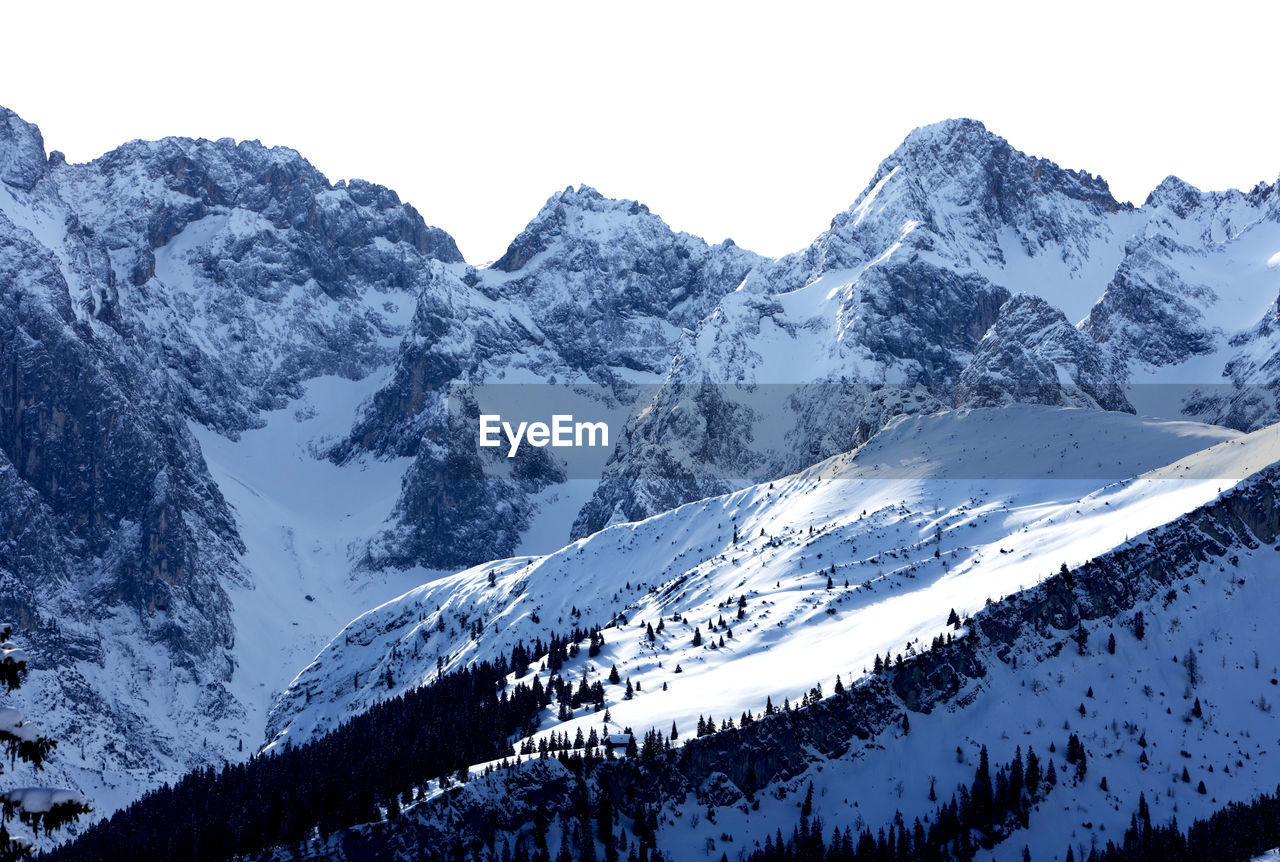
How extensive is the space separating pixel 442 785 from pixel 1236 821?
85157 millimetres

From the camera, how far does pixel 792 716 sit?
569ft

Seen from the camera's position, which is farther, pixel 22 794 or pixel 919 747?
pixel 919 747

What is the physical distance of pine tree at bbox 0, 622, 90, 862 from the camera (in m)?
35.3

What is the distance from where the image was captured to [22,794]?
3559cm

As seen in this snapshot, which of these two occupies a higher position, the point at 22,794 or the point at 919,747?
the point at 22,794

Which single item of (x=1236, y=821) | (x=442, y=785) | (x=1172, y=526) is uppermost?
(x=1172, y=526)

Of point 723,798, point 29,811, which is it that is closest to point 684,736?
point 723,798

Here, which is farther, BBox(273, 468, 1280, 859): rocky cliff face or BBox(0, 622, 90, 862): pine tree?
BBox(273, 468, 1280, 859): rocky cliff face

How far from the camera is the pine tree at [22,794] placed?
3528 cm

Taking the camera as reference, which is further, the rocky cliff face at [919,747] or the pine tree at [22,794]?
the rocky cliff face at [919,747]

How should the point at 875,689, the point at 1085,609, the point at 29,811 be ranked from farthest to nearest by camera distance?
the point at 1085,609, the point at 875,689, the point at 29,811

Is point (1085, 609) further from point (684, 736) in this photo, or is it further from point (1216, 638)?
point (684, 736)

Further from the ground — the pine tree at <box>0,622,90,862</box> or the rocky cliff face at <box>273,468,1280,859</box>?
the pine tree at <box>0,622,90,862</box>

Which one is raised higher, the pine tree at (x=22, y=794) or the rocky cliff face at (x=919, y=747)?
the pine tree at (x=22, y=794)
